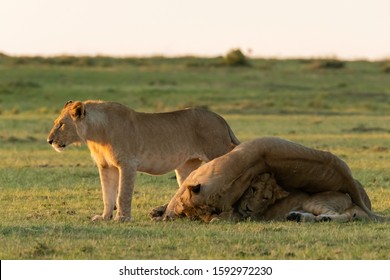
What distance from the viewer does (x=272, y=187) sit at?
10.2m

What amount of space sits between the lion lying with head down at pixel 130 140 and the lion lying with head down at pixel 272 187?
2.51 ft

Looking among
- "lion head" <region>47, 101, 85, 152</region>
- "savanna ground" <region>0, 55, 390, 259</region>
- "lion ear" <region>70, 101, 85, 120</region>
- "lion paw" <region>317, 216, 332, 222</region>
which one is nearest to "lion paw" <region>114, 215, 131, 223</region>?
"savanna ground" <region>0, 55, 390, 259</region>

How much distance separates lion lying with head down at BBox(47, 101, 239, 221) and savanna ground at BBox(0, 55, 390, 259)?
439mm

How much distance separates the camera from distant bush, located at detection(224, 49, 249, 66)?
5581cm

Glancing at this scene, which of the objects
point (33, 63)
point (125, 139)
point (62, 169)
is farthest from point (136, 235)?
point (33, 63)

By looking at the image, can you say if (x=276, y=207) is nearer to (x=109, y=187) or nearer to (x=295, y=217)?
(x=295, y=217)

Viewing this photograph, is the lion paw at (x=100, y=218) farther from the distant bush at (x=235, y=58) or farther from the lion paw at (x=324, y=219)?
the distant bush at (x=235, y=58)

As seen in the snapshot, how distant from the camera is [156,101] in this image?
35094 mm

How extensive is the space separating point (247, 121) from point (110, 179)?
685 inches

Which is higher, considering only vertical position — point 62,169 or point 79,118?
point 79,118

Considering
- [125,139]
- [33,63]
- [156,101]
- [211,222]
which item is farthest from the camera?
[33,63]

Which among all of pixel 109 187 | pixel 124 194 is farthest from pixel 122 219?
pixel 109 187

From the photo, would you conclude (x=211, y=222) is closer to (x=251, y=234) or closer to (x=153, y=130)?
(x=251, y=234)

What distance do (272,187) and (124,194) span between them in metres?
1.51
